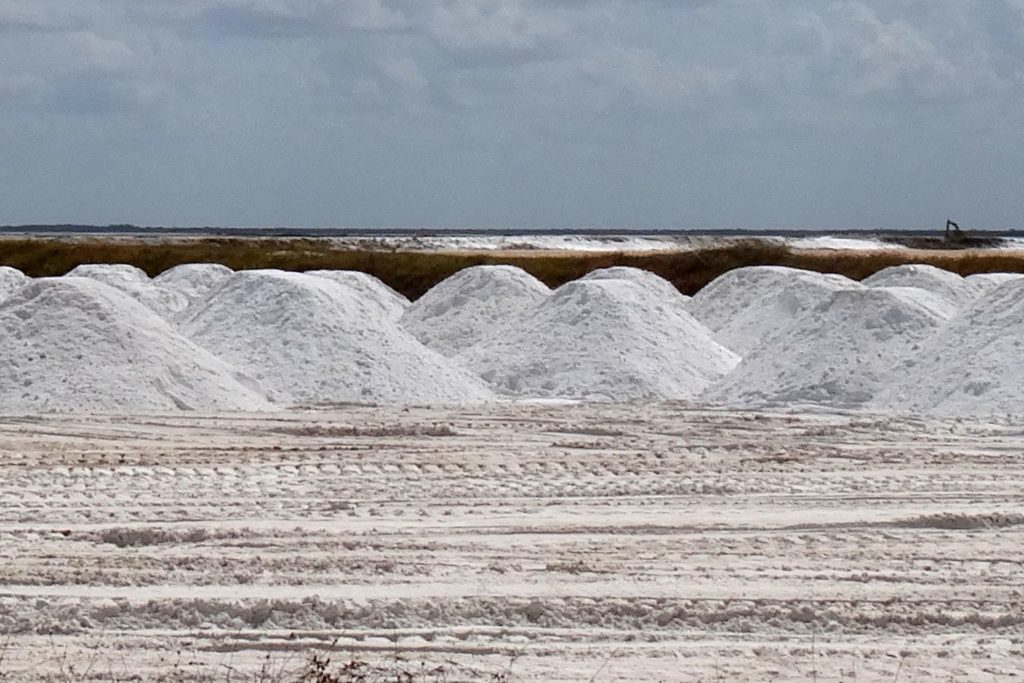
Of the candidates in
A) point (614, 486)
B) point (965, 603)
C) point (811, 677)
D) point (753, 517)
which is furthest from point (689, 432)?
point (811, 677)

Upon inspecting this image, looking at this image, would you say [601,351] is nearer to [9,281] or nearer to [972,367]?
[972,367]

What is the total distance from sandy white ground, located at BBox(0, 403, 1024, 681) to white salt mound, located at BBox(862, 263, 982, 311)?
11300mm

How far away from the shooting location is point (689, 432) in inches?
519

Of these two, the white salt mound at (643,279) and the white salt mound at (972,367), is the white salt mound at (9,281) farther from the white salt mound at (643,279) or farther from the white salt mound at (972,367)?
the white salt mound at (972,367)

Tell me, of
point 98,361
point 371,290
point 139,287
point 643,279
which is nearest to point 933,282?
point 643,279

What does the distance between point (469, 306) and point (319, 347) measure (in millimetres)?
5992

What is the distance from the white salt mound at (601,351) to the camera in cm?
1698

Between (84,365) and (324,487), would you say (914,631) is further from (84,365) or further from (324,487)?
(84,365)

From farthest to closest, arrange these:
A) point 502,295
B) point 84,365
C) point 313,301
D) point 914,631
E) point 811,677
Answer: point 502,295, point 313,301, point 84,365, point 914,631, point 811,677

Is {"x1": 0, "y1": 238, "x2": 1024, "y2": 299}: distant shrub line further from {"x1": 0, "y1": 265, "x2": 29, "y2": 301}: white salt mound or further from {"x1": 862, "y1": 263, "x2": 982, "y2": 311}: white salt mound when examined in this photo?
{"x1": 862, "y1": 263, "x2": 982, "y2": 311}: white salt mound

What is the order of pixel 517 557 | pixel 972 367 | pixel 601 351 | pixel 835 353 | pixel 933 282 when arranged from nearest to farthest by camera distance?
pixel 517 557 → pixel 972 367 → pixel 835 353 → pixel 601 351 → pixel 933 282

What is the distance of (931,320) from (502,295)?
6.88m

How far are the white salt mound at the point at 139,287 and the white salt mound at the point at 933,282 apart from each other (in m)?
9.87

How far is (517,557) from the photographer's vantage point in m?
7.32
